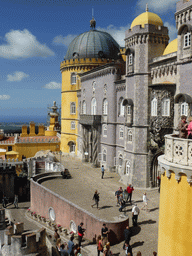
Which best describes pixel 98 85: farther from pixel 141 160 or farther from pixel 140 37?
pixel 141 160

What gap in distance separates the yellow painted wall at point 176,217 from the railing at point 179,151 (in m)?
0.46

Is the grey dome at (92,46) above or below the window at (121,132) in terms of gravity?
above

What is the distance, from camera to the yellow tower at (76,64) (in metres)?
40.1

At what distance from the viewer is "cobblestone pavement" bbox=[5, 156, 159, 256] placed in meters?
14.8

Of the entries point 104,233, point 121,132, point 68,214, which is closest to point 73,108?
point 121,132

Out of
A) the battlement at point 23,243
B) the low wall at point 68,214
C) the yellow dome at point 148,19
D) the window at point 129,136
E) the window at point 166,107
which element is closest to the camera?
the low wall at point 68,214

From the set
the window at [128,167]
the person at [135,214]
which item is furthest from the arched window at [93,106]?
the person at [135,214]

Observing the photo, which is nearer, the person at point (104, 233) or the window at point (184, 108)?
the person at point (104, 233)

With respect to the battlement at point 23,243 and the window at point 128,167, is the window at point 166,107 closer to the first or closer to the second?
the window at point 128,167

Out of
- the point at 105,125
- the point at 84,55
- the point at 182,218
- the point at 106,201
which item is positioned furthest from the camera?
the point at 84,55

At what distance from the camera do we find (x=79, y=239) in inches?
607

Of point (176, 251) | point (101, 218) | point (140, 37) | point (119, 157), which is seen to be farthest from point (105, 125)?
point (176, 251)

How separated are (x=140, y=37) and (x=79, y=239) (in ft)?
56.6

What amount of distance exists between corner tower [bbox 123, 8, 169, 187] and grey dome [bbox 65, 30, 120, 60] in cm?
1654
